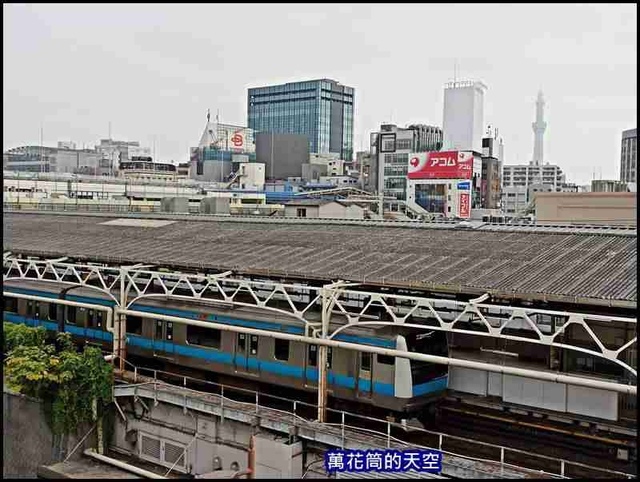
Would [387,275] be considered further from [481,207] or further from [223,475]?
[481,207]

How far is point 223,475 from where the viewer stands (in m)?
13.8

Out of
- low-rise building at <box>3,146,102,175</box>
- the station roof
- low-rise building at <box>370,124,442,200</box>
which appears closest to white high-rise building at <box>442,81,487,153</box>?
low-rise building at <box>370,124,442,200</box>

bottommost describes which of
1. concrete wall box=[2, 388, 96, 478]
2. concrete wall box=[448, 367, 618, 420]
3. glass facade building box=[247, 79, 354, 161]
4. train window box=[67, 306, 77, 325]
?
concrete wall box=[2, 388, 96, 478]

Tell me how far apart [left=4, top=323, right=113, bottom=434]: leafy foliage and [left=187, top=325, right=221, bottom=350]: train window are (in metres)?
2.14

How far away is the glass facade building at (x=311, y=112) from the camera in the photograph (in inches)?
5787

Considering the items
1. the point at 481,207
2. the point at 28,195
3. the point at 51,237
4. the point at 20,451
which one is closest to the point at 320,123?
the point at 481,207

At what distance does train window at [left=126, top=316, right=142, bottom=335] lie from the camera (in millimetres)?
18656

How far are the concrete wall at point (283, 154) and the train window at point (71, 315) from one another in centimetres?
8458

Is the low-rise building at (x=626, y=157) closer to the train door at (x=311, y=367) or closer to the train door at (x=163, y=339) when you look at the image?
the train door at (x=163, y=339)

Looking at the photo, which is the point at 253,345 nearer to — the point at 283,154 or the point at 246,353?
the point at 246,353

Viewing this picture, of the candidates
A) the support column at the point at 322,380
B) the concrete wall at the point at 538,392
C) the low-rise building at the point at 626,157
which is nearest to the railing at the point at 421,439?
the support column at the point at 322,380

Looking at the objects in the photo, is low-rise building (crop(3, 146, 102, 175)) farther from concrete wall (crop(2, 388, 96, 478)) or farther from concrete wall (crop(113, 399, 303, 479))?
concrete wall (crop(2, 388, 96, 478))

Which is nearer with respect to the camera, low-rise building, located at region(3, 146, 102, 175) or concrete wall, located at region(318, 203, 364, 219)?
concrete wall, located at region(318, 203, 364, 219)

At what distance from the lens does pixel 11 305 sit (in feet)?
69.8
